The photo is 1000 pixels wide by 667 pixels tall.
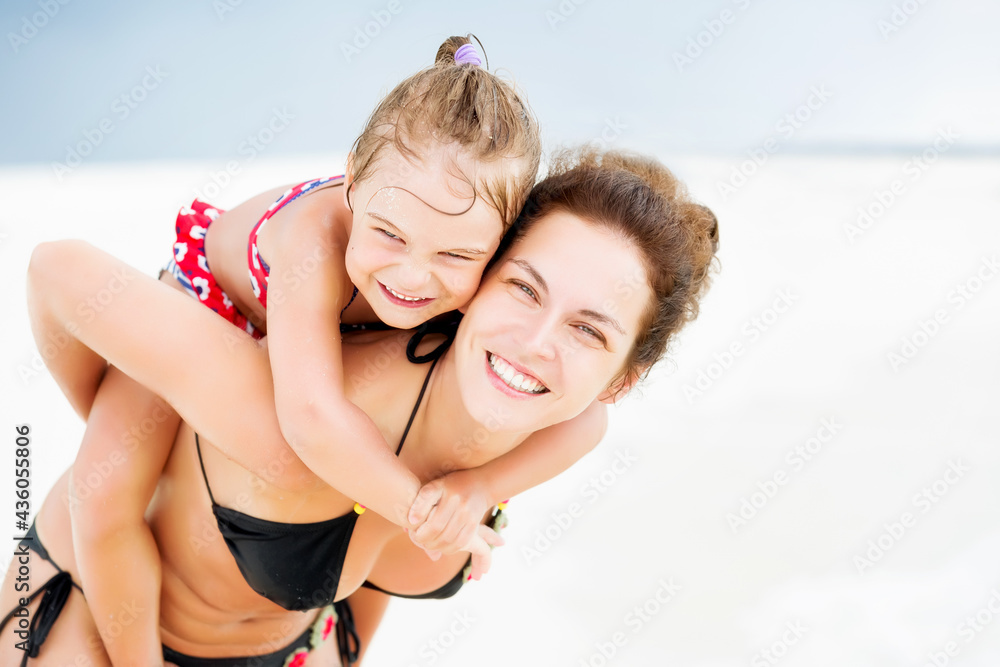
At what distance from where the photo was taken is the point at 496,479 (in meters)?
1.53

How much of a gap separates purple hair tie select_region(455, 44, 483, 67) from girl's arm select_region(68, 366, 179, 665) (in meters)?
0.75

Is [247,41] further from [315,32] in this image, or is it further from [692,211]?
[692,211]

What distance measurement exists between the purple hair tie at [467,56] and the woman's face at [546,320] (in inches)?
10.8

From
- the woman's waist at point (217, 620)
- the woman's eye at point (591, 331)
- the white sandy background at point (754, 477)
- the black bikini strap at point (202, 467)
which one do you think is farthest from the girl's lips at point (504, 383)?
the white sandy background at point (754, 477)

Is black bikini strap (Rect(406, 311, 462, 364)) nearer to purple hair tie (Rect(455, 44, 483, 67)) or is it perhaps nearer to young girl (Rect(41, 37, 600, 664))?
young girl (Rect(41, 37, 600, 664))

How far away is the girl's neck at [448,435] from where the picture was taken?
1.46 meters

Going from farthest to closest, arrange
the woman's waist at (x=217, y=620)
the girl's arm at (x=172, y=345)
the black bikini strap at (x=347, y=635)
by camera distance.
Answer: the black bikini strap at (x=347, y=635) < the woman's waist at (x=217, y=620) < the girl's arm at (x=172, y=345)

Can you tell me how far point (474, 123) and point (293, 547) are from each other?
748 mm

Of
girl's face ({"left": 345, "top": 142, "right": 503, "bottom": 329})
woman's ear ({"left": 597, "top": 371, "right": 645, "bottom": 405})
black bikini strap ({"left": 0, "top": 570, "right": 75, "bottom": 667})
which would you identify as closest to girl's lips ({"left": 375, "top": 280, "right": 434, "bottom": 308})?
girl's face ({"left": 345, "top": 142, "right": 503, "bottom": 329})

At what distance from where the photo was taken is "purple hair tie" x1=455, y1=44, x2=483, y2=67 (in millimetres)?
1385

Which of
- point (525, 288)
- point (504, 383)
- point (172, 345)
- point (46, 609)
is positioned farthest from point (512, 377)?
point (46, 609)

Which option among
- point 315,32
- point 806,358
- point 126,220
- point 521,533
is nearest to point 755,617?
point 521,533

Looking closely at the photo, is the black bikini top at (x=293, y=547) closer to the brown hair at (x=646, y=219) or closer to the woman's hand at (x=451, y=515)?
the woman's hand at (x=451, y=515)

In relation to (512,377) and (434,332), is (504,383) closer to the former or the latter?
(512,377)
